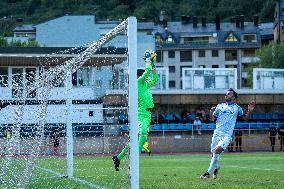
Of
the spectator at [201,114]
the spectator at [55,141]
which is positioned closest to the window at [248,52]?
the spectator at [201,114]

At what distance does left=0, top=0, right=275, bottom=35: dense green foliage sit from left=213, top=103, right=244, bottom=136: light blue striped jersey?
142739 mm

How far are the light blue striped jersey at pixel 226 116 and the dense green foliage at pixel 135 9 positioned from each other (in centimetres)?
14274

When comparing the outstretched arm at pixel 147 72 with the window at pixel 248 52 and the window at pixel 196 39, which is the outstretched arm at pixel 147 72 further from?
the window at pixel 196 39

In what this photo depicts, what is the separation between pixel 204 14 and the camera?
166375mm

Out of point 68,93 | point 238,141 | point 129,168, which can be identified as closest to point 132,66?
point 129,168

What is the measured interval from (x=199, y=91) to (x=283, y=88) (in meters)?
7.51

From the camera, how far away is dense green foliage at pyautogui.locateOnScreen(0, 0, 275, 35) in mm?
162562

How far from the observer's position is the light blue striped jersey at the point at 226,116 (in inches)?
677

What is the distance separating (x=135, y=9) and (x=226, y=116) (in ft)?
495

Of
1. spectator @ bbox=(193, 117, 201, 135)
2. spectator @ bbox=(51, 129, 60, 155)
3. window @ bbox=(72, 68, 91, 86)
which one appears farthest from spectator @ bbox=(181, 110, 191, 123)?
spectator @ bbox=(51, 129, 60, 155)

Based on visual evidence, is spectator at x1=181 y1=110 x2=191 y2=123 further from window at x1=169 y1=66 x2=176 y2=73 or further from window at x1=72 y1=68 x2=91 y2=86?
window at x1=169 y1=66 x2=176 y2=73

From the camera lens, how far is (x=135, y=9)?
167000 millimetres

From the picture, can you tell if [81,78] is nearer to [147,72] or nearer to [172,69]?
[147,72]

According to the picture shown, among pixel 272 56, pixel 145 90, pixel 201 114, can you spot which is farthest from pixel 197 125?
pixel 272 56
